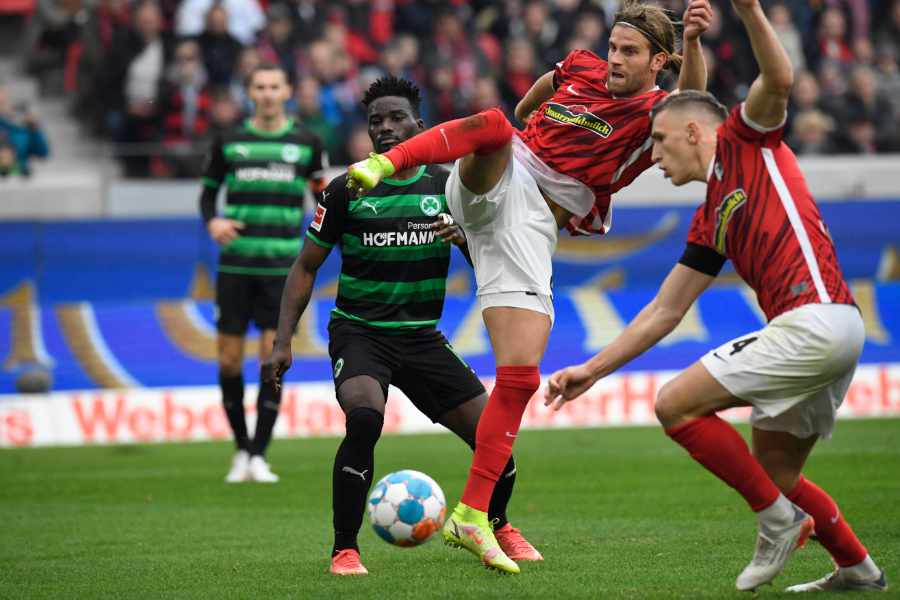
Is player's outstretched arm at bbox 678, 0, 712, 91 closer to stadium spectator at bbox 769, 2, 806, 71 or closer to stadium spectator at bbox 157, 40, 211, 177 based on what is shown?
stadium spectator at bbox 157, 40, 211, 177

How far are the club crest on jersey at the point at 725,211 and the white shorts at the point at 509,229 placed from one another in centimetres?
119

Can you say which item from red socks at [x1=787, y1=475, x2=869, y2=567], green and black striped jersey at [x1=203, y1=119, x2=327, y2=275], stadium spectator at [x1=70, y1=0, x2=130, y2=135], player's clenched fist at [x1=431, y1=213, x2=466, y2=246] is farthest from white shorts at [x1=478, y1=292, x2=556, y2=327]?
stadium spectator at [x1=70, y1=0, x2=130, y2=135]

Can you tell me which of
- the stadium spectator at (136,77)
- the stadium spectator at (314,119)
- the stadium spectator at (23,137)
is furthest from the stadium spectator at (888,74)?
the stadium spectator at (23,137)

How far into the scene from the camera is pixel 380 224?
7.39 metres

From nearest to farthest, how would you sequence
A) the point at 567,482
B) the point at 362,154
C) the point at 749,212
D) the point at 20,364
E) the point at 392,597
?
the point at 749,212 < the point at 392,597 < the point at 567,482 < the point at 20,364 < the point at 362,154

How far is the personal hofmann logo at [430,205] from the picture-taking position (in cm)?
748

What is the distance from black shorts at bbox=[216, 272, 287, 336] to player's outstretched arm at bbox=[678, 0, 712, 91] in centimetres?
507

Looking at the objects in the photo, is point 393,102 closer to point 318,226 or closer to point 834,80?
point 318,226

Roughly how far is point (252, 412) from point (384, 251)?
23.3 feet

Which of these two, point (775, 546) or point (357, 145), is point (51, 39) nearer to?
point (357, 145)

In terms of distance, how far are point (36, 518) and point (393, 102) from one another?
3913 mm

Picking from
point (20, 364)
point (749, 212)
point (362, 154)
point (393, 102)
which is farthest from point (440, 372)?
point (362, 154)

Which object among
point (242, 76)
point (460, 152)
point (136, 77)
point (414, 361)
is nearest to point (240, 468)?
point (414, 361)

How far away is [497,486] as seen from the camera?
288 inches
